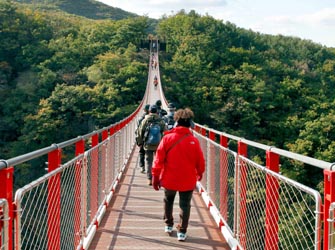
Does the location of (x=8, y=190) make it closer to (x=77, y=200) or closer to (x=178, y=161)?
(x=77, y=200)

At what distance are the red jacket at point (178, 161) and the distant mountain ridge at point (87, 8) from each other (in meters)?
119

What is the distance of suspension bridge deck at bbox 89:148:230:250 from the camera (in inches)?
167

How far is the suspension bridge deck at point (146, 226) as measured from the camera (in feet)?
13.9

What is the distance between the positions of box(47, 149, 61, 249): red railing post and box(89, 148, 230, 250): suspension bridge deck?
1096 millimetres

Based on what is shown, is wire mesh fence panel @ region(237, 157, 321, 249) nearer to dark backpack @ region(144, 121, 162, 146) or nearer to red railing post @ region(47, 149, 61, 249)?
red railing post @ region(47, 149, 61, 249)

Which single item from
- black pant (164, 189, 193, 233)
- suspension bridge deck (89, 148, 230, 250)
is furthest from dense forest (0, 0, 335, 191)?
black pant (164, 189, 193, 233)

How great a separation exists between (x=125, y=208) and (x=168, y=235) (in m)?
1.33

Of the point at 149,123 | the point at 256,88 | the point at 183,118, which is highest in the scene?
the point at 256,88

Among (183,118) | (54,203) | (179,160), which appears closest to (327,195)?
(54,203)

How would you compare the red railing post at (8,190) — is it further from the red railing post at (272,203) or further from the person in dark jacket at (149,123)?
the person in dark jacket at (149,123)

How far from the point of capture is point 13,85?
152 ft

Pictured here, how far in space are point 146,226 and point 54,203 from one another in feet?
6.86

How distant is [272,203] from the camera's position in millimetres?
3055

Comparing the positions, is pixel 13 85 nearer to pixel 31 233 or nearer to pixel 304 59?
pixel 304 59
